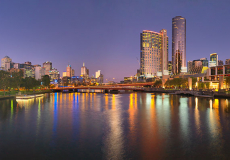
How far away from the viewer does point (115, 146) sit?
1536cm

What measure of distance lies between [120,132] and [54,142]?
22.7ft

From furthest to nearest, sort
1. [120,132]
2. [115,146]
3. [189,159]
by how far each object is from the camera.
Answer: [120,132] < [115,146] < [189,159]

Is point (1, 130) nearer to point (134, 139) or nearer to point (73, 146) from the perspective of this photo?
point (73, 146)

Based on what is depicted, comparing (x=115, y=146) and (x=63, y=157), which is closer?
(x=63, y=157)

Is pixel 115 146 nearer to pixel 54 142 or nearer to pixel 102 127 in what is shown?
pixel 54 142

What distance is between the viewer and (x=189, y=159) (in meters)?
12.8

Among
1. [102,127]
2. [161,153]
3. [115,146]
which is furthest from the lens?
[102,127]

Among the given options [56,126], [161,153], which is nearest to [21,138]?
[56,126]

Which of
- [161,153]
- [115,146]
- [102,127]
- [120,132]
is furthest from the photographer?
[102,127]

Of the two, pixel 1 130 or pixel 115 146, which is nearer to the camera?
pixel 115 146

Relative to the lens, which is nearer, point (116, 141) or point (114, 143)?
point (114, 143)

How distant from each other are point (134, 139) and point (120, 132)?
9.27ft

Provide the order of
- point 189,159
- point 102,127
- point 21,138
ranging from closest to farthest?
1. point 189,159
2. point 21,138
3. point 102,127

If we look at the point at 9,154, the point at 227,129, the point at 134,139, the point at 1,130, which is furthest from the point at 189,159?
the point at 1,130
